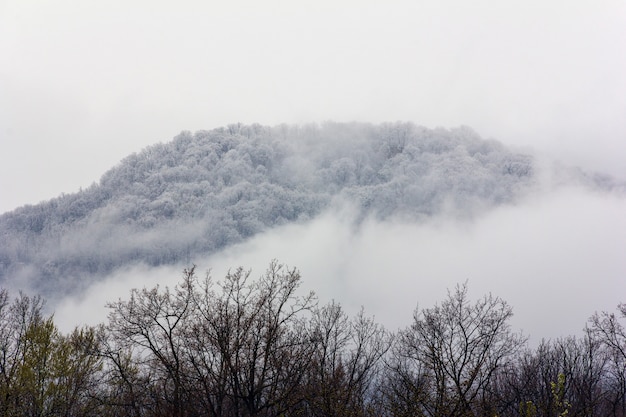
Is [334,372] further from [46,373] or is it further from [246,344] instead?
[46,373]

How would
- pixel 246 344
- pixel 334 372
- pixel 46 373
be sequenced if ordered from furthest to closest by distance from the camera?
1. pixel 334 372
2. pixel 46 373
3. pixel 246 344

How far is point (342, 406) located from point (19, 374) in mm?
16002

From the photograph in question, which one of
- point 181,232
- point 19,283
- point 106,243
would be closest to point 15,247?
point 19,283

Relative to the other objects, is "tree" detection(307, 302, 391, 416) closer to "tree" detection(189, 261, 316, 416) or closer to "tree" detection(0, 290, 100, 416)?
"tree" detection(189, 261, 316, 416)

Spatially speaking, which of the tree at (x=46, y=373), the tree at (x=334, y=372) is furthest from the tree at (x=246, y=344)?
the tree at (x=46, y=373)

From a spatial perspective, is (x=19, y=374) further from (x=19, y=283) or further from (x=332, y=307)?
(x=19, y=283)

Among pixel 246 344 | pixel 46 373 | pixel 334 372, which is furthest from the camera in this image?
pixel 334 372

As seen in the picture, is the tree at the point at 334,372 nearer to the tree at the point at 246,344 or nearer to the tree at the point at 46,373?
the tree at the point at 246,344

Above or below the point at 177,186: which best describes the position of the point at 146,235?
below

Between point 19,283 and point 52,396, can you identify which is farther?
point 19,283

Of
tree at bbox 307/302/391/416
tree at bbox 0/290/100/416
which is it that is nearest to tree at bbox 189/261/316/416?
tree at bbox 307/302/391/416

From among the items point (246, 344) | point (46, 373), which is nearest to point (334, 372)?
point (246, 344)

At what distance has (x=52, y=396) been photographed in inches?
1152

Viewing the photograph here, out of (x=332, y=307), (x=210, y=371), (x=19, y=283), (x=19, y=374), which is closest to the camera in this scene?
(x=210, y=371)
